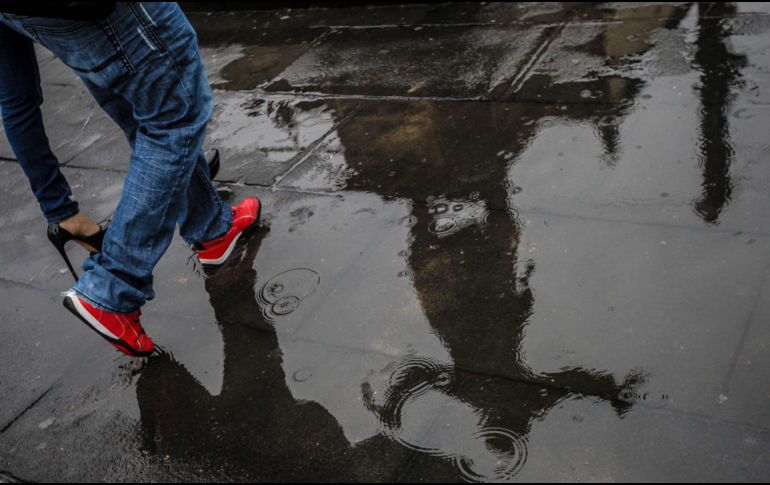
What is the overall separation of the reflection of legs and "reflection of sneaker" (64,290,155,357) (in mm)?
584

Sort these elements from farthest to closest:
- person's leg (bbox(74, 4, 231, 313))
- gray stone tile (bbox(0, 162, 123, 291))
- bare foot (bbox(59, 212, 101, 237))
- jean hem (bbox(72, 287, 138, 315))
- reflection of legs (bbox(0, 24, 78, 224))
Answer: gray stone tile (bbox(0, 162, 123, 291))
bare foot (bbox(59, 212, 101, 237))
reflection of legs (bbox(0, 24, 78, 224))
jean hem (bbox(72, 287, 138, 315))
person's leg (bbox(74, 4, 231, 313))

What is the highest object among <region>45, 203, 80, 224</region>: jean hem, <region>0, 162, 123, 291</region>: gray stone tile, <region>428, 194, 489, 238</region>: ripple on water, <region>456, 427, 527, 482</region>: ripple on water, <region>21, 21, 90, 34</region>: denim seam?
<region>21, 21, 90, 34</region>: denim seam

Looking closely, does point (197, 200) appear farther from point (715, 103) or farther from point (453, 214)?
point (715, 103)

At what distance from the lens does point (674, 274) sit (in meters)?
3.02

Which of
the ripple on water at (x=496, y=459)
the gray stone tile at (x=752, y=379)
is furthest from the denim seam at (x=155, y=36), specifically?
the gray stone tile at (x=752, y=379)

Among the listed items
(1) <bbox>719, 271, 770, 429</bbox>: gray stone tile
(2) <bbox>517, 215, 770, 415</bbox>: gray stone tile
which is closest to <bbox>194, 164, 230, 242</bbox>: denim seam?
(2) <bbox>517, 215, 770, 415</bbox>: gray stone tile

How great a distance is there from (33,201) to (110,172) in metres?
0.46

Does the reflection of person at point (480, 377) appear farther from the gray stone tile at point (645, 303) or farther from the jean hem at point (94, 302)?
the jean hem at point (94, 302)

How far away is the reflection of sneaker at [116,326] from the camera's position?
294cm

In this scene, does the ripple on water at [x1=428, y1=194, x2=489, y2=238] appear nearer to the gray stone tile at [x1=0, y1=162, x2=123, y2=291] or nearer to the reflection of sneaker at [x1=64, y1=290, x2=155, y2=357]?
the reflection of sneaker at [x1=64, y1=290, x2=155, y2=357]

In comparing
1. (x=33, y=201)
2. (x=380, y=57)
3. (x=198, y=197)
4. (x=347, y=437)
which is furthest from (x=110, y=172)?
(x=347, y=437)

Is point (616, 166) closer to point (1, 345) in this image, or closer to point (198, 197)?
point (198, 197)

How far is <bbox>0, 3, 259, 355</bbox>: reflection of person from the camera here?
276cm

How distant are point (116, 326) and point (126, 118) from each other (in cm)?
86
